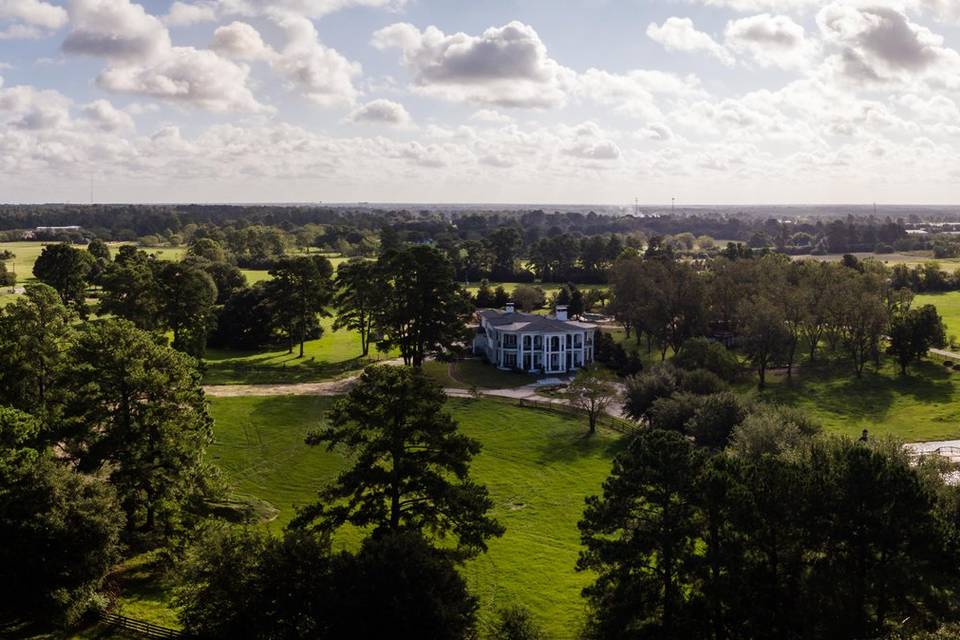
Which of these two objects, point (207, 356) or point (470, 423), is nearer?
point (470, 423)

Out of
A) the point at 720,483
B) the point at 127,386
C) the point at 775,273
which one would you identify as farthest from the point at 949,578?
the point at 775,273

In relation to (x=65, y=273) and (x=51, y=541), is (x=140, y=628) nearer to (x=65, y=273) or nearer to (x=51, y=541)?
(x=51, y=541)

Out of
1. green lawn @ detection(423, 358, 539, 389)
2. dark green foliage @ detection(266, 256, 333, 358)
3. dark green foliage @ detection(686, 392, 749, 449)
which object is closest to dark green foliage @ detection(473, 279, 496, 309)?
green lawn @ detection(423, 358, 539, 389)

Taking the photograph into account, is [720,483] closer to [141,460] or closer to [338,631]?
[338,631]

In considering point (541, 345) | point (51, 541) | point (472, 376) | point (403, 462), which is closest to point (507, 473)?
point (403, 462)

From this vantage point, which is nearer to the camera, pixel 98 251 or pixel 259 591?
pixel 259 591
